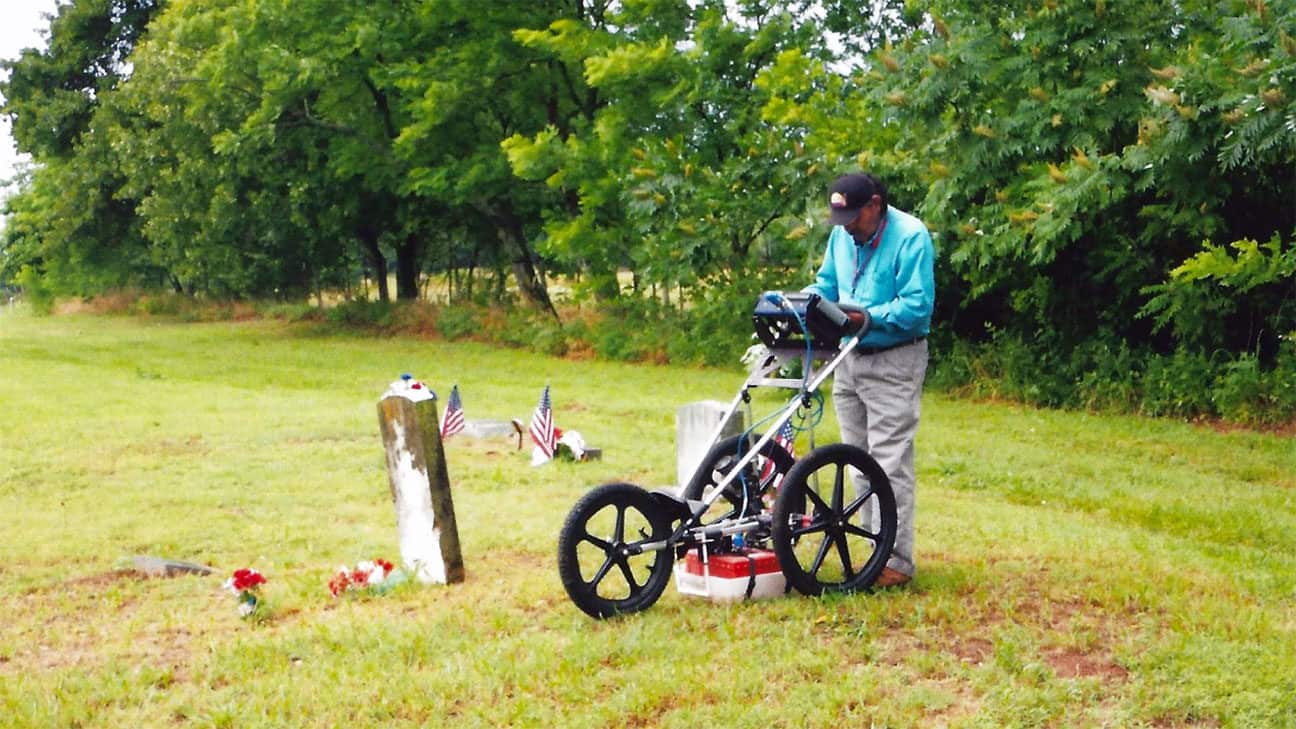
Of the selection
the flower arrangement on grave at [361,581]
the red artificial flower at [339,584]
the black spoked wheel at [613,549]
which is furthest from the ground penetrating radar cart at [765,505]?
the red artificial flower at [339,584]

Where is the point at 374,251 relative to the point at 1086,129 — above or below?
below

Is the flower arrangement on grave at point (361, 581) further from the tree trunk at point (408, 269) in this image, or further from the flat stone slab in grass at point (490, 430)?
the tree trunk at point (408, 269)

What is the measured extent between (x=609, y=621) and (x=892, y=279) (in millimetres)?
2033

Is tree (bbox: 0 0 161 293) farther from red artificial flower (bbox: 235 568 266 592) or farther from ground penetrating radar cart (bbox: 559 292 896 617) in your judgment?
ground penetrating radar cart (bbox: 559 292 896 617)

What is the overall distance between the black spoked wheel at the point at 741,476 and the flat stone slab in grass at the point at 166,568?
326 centimetres

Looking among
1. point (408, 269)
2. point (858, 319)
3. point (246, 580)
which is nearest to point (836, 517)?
point (858, 319)

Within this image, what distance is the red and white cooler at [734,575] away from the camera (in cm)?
613

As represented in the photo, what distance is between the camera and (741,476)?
620 cm

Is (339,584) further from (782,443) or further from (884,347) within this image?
(884,347)

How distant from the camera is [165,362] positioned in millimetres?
24312

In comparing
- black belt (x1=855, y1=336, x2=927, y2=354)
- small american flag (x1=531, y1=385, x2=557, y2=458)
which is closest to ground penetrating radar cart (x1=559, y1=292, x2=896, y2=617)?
black belt (x1=855, y1=336, x2=927, y2=354)

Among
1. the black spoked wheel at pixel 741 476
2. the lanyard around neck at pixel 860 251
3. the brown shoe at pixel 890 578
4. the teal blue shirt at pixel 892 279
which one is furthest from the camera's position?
the brown shoe at pixel 890 578

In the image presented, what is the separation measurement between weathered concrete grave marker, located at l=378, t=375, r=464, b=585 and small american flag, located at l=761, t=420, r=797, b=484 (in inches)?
68.8

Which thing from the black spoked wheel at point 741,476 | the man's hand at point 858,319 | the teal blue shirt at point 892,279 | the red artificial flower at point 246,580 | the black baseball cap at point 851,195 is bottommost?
the red artificial flower at point 246,580
